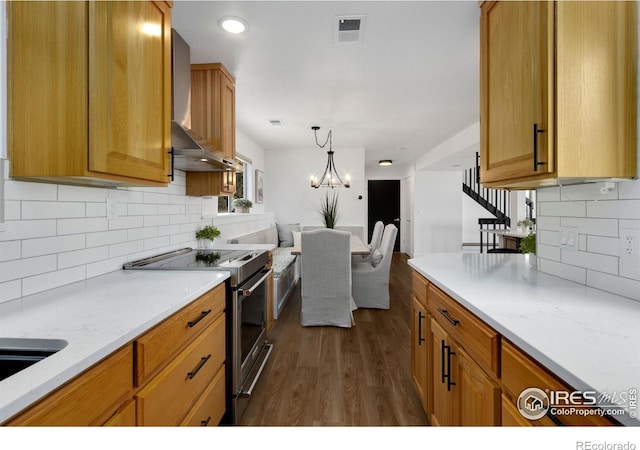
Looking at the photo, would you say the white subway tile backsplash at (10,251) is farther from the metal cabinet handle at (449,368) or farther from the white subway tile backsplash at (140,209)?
the metal cabinet handle at (449,368)

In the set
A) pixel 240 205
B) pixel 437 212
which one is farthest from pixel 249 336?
pixel 437 212

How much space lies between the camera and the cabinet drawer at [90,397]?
686 millimetres

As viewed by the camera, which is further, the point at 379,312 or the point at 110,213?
the point at 379,312

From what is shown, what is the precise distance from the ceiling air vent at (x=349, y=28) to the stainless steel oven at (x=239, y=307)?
1626mm

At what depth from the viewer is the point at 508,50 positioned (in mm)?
1481

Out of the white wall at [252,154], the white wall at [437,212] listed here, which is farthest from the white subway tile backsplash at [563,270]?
the white wall at [437,212]

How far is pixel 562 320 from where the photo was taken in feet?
3.27

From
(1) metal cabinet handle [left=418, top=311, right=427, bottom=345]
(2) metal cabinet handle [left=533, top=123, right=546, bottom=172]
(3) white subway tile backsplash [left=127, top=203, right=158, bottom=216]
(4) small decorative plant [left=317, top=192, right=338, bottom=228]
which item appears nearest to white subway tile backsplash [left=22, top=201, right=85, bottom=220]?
(3) white subway tile backsplash [left=127, top=203, right=158, bottom=216]

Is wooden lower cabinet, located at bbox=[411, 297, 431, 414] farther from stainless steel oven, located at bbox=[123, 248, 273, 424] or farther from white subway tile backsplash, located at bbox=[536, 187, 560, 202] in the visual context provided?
stainless steel oven, located at bbox=[123, 248, 273, 424]

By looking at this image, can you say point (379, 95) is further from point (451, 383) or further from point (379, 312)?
point (451, 383)

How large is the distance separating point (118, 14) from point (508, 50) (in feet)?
5.55

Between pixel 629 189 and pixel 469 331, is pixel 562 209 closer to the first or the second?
pixel 629 189
